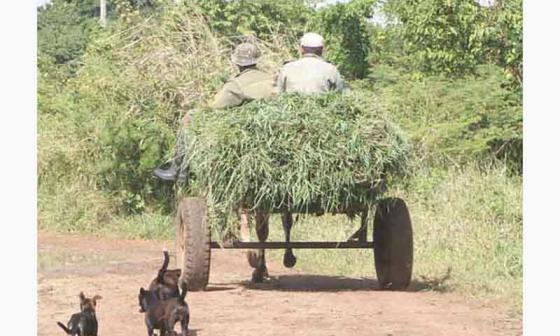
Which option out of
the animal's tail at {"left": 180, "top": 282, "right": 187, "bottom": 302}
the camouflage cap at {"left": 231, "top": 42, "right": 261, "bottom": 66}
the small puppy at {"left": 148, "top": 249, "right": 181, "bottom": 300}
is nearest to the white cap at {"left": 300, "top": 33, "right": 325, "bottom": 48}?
the camouflage cap at {"left": 231, "top": 42, "right": 261, "bottom": 66}

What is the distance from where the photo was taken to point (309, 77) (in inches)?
377

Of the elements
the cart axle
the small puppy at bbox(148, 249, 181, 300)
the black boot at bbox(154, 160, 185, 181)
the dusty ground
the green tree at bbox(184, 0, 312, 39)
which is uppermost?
the green tree at bbox(184, 0, 312, 39)

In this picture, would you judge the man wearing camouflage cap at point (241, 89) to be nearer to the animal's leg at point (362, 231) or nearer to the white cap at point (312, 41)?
the white cap at point (312, 41)

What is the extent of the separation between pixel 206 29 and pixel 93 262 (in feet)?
18.1

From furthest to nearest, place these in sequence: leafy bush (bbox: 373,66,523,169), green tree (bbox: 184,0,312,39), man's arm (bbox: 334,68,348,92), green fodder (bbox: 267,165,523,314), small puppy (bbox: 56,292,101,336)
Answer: green tree (bbox: 184,0,312,39), leafy bush (bbox: 373,66,523,169), green fodder (bbox: 267,165,523,314), man's arm (bbox: 334,68,348,92), small puppy (bbox: 56,292,101,336)

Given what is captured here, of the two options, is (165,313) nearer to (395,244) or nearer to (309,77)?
(395,244)

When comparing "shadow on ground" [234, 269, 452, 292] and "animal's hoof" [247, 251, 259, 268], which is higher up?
"animal's hoof" [247, 251, 259, 268]

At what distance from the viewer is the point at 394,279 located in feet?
30.8

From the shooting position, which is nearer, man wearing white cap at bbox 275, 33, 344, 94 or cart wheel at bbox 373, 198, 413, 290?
cart wheel at bbox 373, 198, 413, 290

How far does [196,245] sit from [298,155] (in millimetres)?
1105

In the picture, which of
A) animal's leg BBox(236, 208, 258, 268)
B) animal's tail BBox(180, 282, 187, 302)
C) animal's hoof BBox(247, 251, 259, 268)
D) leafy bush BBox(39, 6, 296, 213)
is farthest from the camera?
leafy bush BBox(39, 6, 296, 213)

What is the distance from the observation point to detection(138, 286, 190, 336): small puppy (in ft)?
22.9

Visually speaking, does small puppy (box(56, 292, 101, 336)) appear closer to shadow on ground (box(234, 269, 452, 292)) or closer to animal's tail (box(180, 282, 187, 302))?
animal's tail (box(180, 282, 187, 302))

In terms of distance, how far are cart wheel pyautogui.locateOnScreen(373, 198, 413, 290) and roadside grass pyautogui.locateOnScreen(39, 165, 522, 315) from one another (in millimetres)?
197
